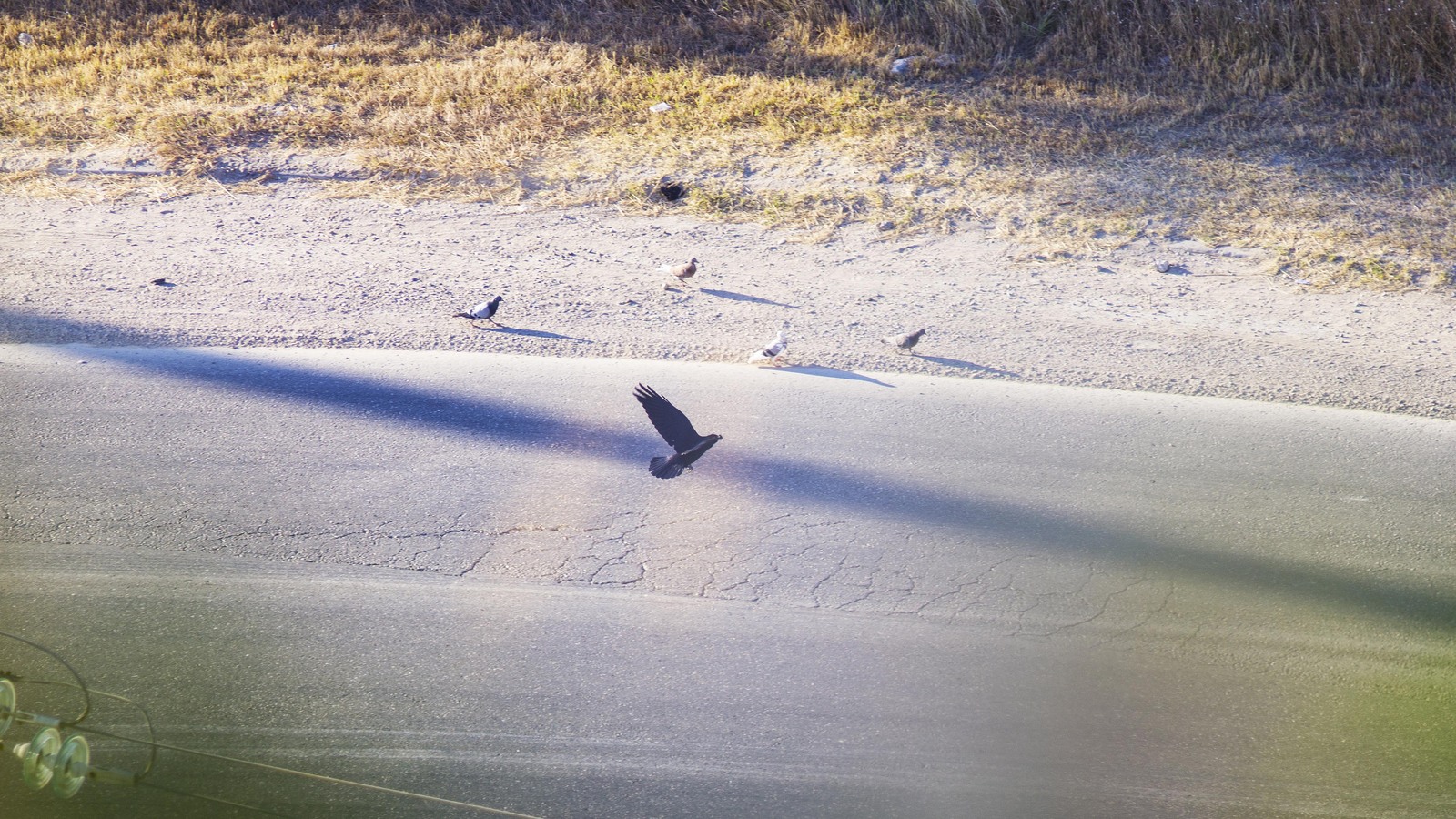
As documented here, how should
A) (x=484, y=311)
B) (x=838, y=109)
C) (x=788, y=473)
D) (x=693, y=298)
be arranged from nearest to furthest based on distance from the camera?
(x=788, y=473) < (x=484, y=311) < (x=693, y=298) < (x=838, y=109)

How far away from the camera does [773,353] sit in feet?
20.6

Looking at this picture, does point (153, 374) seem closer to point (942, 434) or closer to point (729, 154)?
point (942, 434)

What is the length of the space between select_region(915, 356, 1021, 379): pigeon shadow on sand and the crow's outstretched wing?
81.7 inches

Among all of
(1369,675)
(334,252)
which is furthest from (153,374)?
(1369,675)

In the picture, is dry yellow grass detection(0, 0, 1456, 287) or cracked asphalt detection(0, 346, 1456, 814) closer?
cracked asphalt detection(0, 346, 1456, 814)

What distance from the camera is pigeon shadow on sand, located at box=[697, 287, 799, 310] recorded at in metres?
7.28

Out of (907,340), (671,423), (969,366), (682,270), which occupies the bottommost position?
(969,366)

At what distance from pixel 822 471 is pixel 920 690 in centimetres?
157

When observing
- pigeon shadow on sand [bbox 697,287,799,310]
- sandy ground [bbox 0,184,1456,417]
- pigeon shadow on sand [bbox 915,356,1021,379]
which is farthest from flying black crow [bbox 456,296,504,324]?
pigeon shadow on sand [bbox 915,356,1021,379]

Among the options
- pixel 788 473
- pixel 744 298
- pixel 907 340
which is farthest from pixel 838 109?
pixel 788 473

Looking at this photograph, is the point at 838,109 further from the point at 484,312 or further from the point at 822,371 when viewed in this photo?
Answer: the point at 484,312

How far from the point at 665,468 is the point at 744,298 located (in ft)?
8.60

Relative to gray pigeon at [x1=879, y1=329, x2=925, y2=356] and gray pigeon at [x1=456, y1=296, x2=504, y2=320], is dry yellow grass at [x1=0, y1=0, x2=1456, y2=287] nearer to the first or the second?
gray pigeon at [x1=879, y1=329, x2=925, y2=356]

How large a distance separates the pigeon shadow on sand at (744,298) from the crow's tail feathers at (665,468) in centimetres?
238
